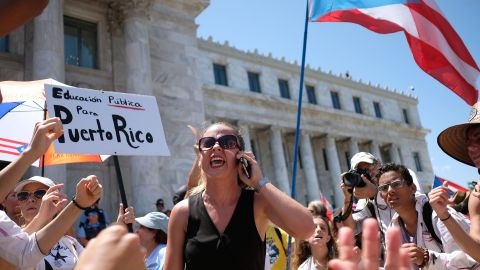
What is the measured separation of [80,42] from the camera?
595 inches

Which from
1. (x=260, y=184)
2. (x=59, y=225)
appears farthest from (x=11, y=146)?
(x=260, y=184)

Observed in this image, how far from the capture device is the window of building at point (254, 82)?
32219 millimetres

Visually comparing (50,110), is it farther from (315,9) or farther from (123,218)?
(315,9)

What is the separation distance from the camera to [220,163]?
2.46 metres

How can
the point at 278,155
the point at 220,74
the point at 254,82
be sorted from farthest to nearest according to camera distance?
the point at 254,82 → the point at 278,155 → the point at 220,74

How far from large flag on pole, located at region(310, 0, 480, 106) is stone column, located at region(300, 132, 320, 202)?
27.1 m

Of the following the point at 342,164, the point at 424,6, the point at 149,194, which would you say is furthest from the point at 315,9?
the point at 342,164

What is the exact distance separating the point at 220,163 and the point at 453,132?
165 centimetres

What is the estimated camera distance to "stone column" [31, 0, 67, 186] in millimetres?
11922

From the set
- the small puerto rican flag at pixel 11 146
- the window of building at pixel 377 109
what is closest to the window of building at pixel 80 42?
the small puerto rican flag at pixel 11 146

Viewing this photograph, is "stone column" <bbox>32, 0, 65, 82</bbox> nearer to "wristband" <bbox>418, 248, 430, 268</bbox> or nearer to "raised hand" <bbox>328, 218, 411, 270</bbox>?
"wristband" <bbox>418, 248, 430, 268</bbox>

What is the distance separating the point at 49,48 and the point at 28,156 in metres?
11.3

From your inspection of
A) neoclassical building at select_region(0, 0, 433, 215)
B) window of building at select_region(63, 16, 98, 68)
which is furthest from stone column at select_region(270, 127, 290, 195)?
window of building at select_region(63, 16, 98, 68)

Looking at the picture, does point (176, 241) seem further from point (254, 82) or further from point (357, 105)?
point (357, 105)
